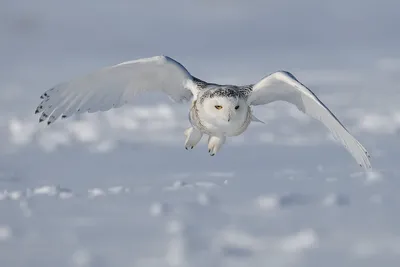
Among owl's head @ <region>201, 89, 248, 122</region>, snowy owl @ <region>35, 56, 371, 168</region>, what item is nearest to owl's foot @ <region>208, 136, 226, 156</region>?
snowy owl @ <region>35, 56, 371, 168</region>

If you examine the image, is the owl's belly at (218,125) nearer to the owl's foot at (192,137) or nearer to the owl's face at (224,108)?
the owl's face at (224,108)

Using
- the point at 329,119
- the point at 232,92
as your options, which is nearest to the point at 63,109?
the point at 232,92

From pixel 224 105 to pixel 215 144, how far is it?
0.91 meters

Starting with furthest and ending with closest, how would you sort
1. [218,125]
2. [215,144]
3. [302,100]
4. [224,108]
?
[302,100] → [215,144] → [218,125] → [224,108]

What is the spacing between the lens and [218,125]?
12.1 m

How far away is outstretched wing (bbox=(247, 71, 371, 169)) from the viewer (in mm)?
12367

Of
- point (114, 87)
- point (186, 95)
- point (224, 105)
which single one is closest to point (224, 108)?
point (224, 105)

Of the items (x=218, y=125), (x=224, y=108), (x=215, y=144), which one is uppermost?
(x=224, y=108)

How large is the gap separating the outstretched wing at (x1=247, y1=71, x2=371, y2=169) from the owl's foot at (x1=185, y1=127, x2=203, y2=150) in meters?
0.79

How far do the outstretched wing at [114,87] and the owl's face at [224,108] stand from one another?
29.3 inches

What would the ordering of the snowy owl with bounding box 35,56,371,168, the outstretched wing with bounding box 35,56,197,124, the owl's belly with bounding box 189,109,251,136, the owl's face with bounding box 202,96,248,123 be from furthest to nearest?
the outstretched wing with bounding box 35,56,197,124
the snowy owl with bounding box 35,56,371,168
the owl's belly with bounding box 189,109,251,136
the owl's face with bounding box 202,96,248,123

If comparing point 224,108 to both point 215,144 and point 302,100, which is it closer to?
point 215,144

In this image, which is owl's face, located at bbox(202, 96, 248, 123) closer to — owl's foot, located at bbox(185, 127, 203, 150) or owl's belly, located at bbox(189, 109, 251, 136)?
owl's belly, located at bbox(189, 109, 251, 136)

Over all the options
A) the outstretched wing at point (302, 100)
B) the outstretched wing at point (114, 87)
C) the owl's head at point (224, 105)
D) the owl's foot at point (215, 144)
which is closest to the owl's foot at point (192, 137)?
the owl's foot at point (215, 144)
